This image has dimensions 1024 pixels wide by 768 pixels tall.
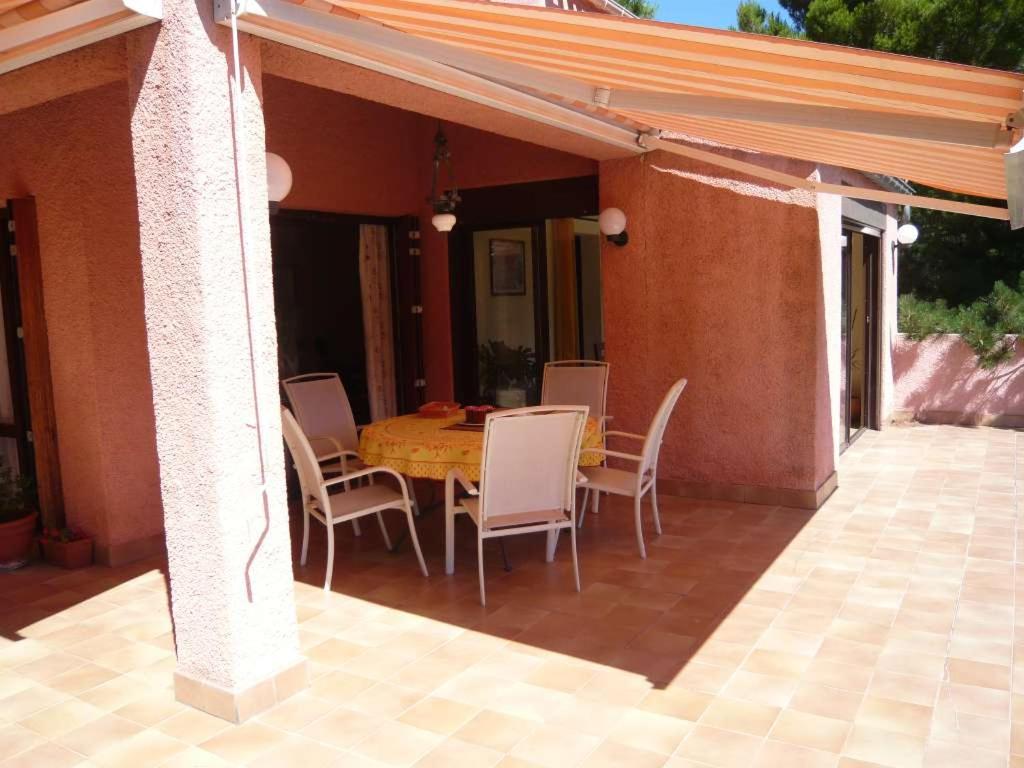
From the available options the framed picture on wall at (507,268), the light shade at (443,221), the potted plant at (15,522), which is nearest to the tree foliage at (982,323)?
the framed picture on wall at (507,268)

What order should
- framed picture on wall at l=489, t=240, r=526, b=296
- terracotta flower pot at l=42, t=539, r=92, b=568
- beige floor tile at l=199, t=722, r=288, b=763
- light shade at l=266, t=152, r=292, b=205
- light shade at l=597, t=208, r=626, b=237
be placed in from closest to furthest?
1. beige floor tile at l=199, t=722, r=288, b=763
2. light shade at l=266, t=152, r=292, b=205
3. terracotta flower pot at l=42, t=539, r=92, b=568
4. light shade at l=597, t=208, r=626, b=237
5. framed picture on wall at l=489, t=240, r=526, b=296

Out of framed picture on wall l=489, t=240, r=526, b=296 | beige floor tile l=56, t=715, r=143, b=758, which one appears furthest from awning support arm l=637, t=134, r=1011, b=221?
beige floor tile l=56, t=715, r=143, b=758

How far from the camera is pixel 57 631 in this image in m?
5.70

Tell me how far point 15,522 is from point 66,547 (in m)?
0.54

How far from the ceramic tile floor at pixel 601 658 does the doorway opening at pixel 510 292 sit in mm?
3478

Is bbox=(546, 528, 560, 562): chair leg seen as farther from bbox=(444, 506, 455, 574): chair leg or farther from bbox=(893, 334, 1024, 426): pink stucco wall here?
bbox=(893, 334, 1024, 426): pink stucco wall

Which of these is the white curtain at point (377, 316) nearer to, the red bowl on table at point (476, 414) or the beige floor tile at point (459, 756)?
the red bowl on table at point (476, 414)

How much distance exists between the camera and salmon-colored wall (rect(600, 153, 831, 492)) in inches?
321

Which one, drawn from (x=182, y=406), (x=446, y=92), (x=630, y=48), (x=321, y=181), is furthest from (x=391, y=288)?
(x=630, y=48)

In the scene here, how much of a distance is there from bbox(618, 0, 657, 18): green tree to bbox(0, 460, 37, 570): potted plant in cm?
1906

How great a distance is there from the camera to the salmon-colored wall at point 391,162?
8.87m

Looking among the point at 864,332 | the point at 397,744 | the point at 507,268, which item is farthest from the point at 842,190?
the point at 864,332

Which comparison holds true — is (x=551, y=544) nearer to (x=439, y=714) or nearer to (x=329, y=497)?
(x=329, y=497)

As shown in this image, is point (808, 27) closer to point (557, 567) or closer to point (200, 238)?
point (557, 567)
